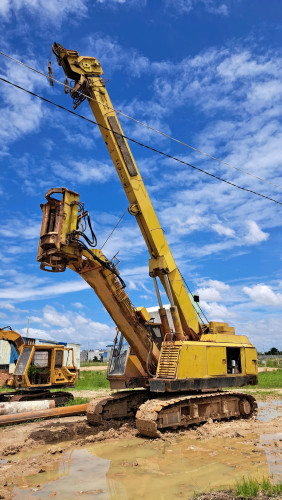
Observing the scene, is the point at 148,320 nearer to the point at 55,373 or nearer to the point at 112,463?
the point at 112,463

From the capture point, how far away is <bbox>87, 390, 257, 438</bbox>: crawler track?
9.06m

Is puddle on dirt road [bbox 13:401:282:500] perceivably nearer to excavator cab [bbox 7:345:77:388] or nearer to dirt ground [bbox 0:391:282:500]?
dirt ground [bbox 0:391:282:500]

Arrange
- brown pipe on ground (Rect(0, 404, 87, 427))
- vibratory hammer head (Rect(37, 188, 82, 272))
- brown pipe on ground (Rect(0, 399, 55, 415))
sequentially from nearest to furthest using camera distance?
vibratory hammer head (Rect(37, 188, 82, 272)) → brown pipe on ground (Rect(0, 404, 87, 427)) → brown pipe on ground (Rect(0, 399, 55, 415))

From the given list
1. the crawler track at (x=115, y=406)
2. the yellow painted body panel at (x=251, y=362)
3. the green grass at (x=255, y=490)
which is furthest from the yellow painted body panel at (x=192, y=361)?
the green grass at (x=255, y=490)

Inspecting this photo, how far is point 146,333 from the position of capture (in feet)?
34.3

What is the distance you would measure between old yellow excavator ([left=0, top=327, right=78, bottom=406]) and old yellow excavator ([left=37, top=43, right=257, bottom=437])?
4246 mm

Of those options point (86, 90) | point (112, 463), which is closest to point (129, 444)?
point (112, 463)

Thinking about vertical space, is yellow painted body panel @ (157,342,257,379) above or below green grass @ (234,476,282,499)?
above

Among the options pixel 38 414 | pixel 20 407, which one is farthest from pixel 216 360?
pixel 20 407

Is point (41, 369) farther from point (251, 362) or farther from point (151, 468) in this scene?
point (151, 468)

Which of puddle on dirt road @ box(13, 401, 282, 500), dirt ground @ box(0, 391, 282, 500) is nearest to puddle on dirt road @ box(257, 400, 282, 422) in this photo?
dirt ground @ box(0, 391, 282, 500)

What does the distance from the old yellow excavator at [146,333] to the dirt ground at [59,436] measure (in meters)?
0.38

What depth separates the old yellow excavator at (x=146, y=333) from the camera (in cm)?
907

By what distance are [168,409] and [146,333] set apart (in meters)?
1.96
